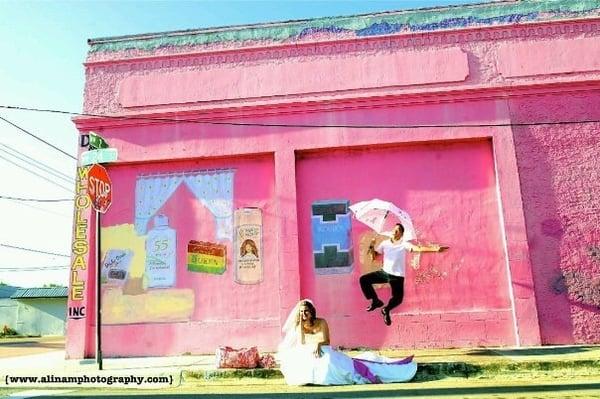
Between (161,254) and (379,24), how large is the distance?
6098mm

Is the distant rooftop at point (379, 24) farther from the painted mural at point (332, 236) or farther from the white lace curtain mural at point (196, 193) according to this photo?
the painted mural at point (332, 236)

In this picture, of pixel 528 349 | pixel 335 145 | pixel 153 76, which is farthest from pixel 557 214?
pixel 153 76

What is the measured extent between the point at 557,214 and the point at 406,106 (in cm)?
325

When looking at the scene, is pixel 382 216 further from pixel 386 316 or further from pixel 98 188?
pixel 98 188

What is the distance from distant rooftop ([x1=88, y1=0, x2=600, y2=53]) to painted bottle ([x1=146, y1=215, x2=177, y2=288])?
3.67 meters

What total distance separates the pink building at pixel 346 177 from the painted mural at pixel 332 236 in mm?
26

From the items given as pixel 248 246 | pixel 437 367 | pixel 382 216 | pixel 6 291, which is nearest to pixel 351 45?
pixel 382 216

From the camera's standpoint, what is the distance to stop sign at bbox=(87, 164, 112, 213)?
313 inches

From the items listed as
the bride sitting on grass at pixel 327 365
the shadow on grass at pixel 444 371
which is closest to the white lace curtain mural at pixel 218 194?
the bride sitting on grass at pixel 327 365

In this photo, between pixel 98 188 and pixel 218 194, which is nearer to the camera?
pixel 98 188

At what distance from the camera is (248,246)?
9.21m

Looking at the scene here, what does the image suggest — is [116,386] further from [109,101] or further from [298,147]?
[109,101]

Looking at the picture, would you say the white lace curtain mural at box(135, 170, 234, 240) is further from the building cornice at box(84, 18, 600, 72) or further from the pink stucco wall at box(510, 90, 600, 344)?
the pink stucco wall at box(510, 90, 600, 344)

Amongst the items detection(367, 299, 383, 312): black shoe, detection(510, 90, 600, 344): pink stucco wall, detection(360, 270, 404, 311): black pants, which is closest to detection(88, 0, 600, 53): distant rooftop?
detection(510, 90, 600, 344): pink stucco wall
